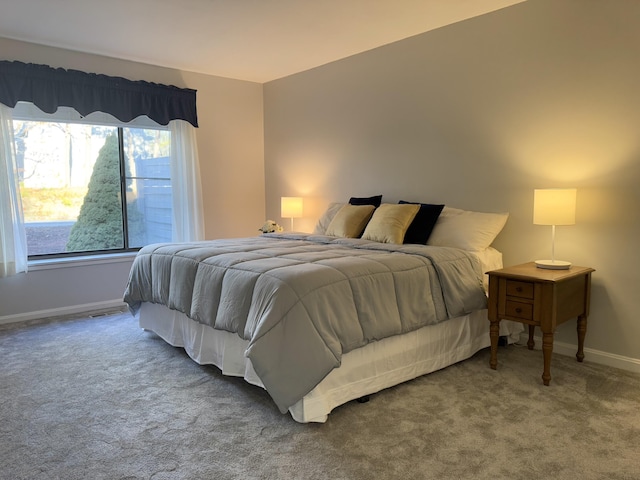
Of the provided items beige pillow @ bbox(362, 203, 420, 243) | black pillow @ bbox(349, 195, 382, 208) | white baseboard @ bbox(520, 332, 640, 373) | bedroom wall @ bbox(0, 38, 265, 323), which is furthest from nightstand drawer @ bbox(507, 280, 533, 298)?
bedroom wall @ bbox(0, 38, 265, 323)

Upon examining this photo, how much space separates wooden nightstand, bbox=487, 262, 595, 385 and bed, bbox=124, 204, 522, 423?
0.20m

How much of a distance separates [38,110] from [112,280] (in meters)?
1.71

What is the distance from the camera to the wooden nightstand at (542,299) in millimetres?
2652

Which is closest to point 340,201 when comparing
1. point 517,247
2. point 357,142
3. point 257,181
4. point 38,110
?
point 357,142

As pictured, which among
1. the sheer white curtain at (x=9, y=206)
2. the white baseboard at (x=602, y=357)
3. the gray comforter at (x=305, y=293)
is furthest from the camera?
the sheer white curtain at (x=9, y=206)

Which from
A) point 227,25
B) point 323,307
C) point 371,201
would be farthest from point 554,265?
point 227,25

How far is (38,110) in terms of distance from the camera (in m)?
4.22

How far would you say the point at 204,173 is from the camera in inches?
210

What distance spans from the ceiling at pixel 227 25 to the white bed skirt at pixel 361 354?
7.16 ft

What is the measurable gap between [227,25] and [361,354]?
2.79 metres

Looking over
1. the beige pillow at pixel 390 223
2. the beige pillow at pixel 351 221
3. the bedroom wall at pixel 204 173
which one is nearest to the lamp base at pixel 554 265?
the beige pillow at pixel 390 223

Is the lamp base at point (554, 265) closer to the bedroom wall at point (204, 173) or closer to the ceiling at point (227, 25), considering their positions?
the ceiling at point (227, 25)

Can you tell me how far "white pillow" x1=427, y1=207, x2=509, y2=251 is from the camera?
3.31 metres

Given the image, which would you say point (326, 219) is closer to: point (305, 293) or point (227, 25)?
point (227, 25)
